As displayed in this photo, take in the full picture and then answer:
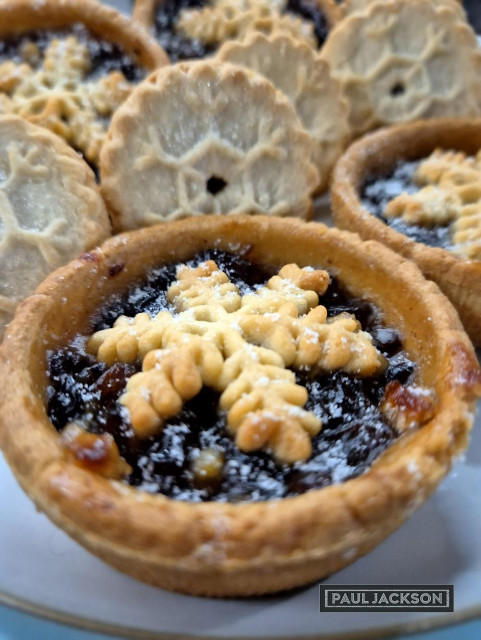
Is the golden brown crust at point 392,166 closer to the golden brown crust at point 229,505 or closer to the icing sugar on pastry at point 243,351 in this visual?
the golden brown crust at point 229,505

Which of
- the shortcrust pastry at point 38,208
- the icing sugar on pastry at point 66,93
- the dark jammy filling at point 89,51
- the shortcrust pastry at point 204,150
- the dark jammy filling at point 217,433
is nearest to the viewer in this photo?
the dark jammy filling at point 217,433

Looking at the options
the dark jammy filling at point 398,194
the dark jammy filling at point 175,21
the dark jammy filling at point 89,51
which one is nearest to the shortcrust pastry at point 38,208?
the dark jammy filling at point 89,51

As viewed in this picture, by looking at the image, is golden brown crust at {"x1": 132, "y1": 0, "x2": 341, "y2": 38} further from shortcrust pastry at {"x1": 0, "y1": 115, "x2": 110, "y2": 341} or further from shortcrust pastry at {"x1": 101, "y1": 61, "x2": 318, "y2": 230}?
shortcrust pastry at {"x1": 0, "y1": 115, "x2": 110, "y2": 341}

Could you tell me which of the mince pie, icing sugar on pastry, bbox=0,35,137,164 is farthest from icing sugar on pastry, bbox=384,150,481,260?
icing sugar on pastry, bbox=0,35,137,164

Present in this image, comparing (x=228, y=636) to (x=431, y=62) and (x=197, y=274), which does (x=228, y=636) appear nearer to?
(x=197, y=274)

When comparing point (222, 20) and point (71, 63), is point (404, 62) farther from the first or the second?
point (71, 63)

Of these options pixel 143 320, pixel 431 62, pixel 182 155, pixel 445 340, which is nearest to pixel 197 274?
pixel 143 320
